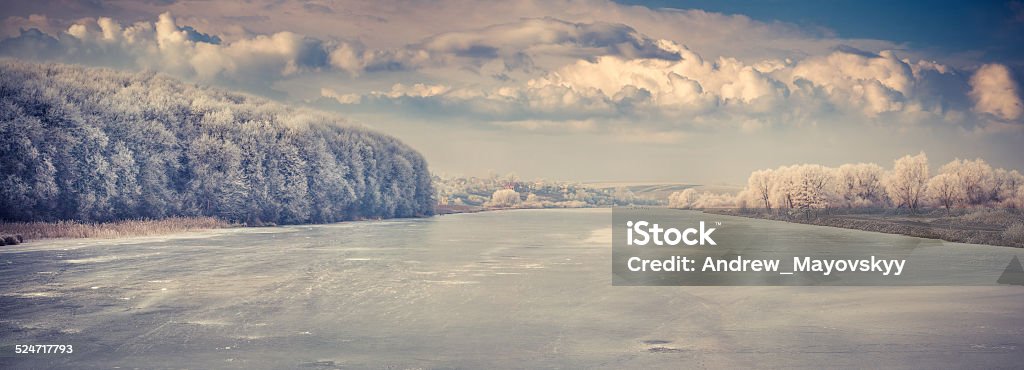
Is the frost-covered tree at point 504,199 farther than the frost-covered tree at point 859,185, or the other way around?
the frost-covered tree at point 504,199

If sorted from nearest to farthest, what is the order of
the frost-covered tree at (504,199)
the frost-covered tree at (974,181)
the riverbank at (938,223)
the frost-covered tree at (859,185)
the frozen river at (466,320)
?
the frozen river at (466,320), the riverbank at (938,223), the frost-covered tree at (974,181), the frost-covered tree at (859,185), the frost-covered tree at (504,199)

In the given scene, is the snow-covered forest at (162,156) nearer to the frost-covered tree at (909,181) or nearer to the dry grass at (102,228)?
the dry grass at (102,228)

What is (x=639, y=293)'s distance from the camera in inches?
835

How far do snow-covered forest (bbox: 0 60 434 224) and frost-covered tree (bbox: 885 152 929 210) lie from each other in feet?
198

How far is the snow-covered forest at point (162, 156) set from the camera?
154ft

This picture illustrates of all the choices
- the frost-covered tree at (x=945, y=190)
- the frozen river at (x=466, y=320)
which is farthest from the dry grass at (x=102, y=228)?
the frost-covered tree at (x=945, y=190)

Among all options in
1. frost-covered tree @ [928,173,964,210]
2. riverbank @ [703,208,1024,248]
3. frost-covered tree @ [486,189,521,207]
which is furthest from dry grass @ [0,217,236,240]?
frost-covered tree @ [486,189,521,207]

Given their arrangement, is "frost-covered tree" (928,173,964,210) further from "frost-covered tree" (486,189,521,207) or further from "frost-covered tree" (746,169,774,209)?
"frost-covered tree" (486,189,521,207)

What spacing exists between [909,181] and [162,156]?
243 feet

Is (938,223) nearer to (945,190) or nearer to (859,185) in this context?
(945,190)

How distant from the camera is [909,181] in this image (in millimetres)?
81062

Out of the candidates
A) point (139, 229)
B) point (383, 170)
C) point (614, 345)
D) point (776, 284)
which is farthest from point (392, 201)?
point (614, 345)

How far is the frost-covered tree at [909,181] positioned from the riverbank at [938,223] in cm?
170

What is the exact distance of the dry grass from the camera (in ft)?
138
